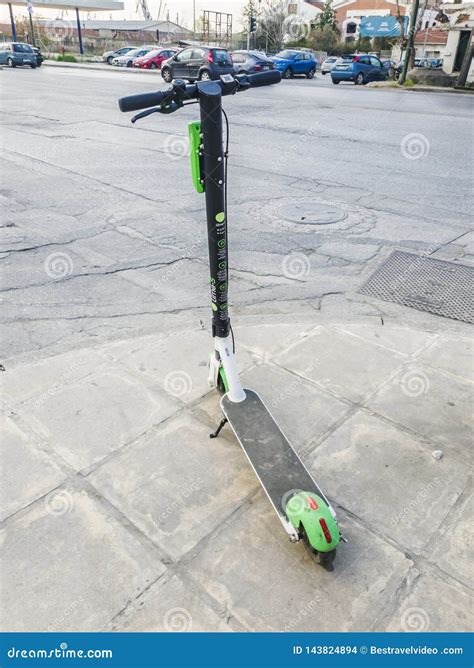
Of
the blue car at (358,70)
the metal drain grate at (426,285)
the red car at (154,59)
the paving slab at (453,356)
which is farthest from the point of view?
the red car at (154,59)

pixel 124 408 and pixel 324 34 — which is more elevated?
pixel 324 34

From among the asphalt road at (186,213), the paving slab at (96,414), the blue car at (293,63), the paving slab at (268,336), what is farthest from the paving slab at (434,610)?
the blue car at (293,63)

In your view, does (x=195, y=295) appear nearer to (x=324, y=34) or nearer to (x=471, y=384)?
(x=471, y=384)

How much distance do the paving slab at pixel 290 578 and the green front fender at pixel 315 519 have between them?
0.60ft

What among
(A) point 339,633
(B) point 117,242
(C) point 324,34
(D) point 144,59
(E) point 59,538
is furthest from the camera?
(C) point 324,34

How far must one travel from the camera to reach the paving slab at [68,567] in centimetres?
243

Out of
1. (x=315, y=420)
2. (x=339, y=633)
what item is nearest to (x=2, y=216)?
(x=315, y=420)

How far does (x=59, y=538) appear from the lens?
278 centimetres

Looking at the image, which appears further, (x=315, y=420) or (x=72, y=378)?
(x=72, y=378)

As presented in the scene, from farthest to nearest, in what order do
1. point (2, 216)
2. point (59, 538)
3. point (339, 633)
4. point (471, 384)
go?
point (2, 216), point (471, 384), point (59, 538), point (339, 633)

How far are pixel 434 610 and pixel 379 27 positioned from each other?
65.2m

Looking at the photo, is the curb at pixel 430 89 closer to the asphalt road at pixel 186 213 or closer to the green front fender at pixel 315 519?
the asphalt road at pixel 186 213

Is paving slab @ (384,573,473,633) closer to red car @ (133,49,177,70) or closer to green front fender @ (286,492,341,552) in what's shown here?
green front fender @ (286,492,341,552)

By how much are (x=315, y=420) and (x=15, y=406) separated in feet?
7.05
